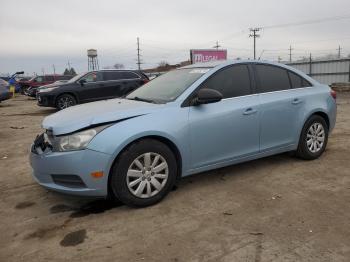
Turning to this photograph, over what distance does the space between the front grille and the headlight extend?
284 mm

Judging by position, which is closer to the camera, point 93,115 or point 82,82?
point 93,115

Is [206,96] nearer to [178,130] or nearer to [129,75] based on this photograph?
[178,130]

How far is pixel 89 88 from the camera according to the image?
1389 centimetres

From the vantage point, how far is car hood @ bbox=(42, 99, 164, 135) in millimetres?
3792

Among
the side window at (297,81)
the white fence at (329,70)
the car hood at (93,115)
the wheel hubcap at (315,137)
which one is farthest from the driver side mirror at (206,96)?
the white fence at (329,70)

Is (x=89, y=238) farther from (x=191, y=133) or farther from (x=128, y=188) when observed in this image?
(x=191, y=133)

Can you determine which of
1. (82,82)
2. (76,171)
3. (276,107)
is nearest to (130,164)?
(76,171)

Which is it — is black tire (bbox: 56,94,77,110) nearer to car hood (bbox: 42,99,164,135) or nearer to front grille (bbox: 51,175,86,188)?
car hood (bbox: 42,99,164,135)

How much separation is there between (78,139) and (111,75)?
1097 centimetres

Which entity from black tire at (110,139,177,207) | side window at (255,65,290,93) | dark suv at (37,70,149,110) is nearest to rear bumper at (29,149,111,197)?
black tire at (110,139,177,207)

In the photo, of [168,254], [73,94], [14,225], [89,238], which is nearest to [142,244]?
[168,254]

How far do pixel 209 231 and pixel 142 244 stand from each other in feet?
2.09

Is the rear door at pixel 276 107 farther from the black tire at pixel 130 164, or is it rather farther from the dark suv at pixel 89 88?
the dark suv at pixel 89 88

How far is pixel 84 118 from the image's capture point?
3893mm
